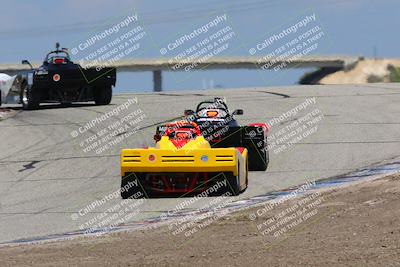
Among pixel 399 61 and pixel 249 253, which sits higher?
pixel 249 253

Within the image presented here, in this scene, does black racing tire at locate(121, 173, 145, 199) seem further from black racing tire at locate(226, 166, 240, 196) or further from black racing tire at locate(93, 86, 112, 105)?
black racing tire at locate(93, 86, 112, 105)

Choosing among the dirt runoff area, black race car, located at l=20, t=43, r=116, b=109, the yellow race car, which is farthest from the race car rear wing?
black race car, located at l=20, t=43, r=116, b=109

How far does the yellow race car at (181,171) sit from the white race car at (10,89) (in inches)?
586

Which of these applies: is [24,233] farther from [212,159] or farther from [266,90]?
[266,90]

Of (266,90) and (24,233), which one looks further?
(266,90)

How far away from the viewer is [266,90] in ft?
108

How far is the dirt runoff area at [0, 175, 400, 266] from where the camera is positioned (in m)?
8.45

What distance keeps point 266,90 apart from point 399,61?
192 ft

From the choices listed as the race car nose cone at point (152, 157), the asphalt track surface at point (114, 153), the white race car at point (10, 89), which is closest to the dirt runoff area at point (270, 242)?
the asphalt track surface at point (114, 153)

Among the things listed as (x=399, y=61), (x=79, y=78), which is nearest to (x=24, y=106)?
(x=79, y=78)

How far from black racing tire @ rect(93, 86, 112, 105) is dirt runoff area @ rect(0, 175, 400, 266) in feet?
55.0

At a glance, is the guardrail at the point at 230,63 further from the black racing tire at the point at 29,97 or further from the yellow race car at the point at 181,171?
the yellow race car at the point at 181,171

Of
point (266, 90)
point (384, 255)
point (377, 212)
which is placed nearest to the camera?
point (384, 255)

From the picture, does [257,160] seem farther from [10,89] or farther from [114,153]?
[10,89]
